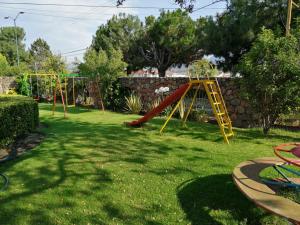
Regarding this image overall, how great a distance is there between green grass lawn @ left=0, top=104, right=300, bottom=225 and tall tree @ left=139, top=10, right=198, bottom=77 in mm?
19282

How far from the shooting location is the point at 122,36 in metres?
29.1

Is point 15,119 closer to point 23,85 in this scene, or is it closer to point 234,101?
point 234,101

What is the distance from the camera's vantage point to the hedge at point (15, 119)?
6.77m

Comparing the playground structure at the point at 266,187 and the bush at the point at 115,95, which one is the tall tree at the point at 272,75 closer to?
the playground structure at the point at 266,187

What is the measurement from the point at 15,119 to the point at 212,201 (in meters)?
5.26

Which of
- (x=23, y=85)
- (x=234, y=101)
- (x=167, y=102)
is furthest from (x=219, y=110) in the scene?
(x=23, y=85)

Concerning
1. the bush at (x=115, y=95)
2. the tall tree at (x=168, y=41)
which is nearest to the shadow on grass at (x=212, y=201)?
the bush at (x=115, y=95)

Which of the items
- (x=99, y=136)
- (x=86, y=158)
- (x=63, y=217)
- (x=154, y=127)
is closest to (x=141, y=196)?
(x=63, y=217)

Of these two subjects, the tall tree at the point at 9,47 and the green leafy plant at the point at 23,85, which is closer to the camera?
the green leafy plant at the point at 23,85

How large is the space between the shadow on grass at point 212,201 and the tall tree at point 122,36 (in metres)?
24.8

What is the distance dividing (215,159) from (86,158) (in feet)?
7.93

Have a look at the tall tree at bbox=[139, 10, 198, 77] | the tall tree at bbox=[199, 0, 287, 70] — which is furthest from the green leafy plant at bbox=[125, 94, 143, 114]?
the tall tree at bbox=[139, 10, 198, 77]

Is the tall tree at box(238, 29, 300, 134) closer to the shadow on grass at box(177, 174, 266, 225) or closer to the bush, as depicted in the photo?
the shadow on grass at box(177, 174, 266, 225)

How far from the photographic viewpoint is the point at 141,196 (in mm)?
4273
